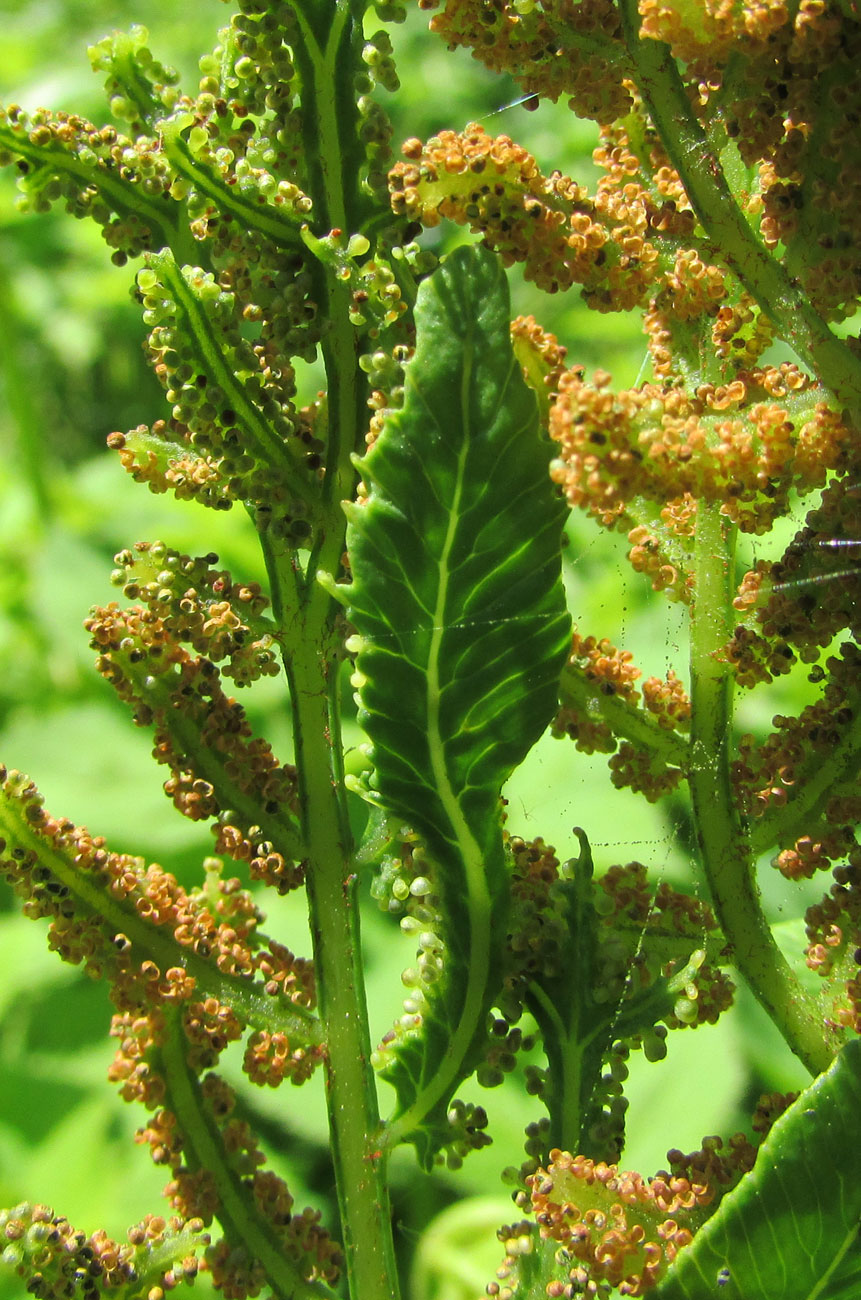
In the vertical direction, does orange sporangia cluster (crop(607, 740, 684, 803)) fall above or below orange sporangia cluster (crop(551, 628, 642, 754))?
below

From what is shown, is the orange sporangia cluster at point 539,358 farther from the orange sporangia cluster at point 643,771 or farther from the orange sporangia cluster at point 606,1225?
the orange sporangia cluster at point 606,1225

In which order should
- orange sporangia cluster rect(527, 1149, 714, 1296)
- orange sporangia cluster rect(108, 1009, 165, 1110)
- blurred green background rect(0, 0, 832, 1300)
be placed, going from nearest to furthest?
orange sporangia cluster rect(527, 1149, 714, 1296)
orange sporangia cluster rect(108, 1009, 165, 1110)
blurred green background rect(0, 0, 832, 1300)

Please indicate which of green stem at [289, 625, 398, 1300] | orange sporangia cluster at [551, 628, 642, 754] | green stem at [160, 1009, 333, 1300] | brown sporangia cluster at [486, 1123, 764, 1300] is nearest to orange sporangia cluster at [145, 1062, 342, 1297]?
green stem at [160, 1009, 333, 1300]

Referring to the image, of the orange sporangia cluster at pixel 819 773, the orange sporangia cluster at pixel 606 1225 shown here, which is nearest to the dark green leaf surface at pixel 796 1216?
the orange sporangia cluster at pixel 606 1225

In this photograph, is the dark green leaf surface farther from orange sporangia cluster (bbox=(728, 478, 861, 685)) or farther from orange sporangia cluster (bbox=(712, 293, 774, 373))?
orange sporangia cluster (bbox=(712, 293, 774, 373))

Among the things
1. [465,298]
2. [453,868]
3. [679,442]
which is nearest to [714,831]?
[453,868]

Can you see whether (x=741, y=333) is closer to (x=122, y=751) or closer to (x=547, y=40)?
(x=547, y=40)
